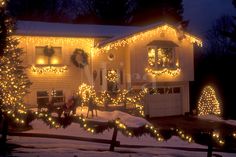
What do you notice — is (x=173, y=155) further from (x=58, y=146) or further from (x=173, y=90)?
(x=173, y=90)

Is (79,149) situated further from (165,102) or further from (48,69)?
(165,102)

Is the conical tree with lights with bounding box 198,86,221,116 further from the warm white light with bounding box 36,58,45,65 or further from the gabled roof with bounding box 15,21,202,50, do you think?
the warm white light with bounding box 36,58,45,65

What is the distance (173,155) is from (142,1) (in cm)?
3805

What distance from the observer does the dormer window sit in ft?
83.7

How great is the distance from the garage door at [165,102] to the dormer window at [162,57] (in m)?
1.68

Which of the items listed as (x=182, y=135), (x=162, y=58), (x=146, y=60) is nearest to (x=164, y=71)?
(x=162, y=58)

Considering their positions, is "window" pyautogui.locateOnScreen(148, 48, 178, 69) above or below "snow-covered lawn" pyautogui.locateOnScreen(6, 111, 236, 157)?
above

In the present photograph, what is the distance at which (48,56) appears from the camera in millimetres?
23594

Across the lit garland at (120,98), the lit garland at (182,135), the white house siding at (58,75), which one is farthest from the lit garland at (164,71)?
the lit garland at (182,135)

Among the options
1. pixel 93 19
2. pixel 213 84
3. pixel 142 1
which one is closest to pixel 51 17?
pixel 93 19

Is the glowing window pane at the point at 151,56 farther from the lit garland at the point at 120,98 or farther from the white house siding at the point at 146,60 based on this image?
the lit garland at the point at 120,98

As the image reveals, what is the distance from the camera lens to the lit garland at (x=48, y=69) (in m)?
23.0

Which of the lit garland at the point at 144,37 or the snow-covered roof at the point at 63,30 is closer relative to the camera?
the snow-covered roof at the point at 63,30

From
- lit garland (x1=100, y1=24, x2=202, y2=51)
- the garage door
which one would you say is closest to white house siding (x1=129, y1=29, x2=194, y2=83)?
lit garland (x1=100, y1=24, x2=202, y2=51)
